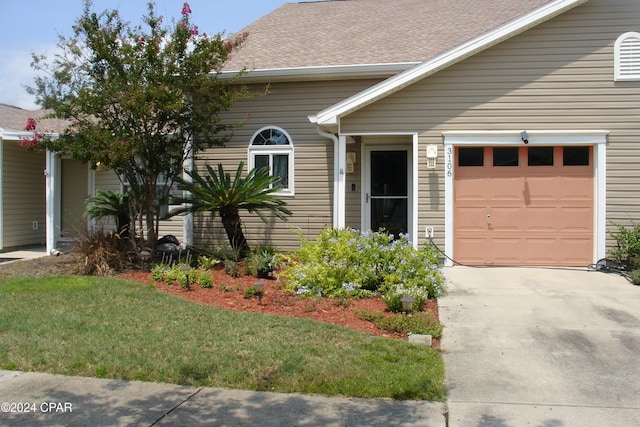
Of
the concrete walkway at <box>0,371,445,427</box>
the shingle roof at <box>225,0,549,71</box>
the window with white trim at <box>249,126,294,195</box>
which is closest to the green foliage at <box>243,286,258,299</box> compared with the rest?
the concrete walkway at <box>0,371,445,427</box>

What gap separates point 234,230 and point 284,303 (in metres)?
3.19

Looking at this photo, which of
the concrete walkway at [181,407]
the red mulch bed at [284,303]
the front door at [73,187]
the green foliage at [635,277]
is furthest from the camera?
the front door at [73,187]

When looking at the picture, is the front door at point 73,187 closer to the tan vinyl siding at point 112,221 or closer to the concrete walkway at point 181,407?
the tan vinyl siding at point 112,221

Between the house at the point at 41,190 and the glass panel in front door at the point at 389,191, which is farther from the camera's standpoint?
the house at the point at 41,190

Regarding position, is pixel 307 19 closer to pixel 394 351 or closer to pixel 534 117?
pixel 534 117

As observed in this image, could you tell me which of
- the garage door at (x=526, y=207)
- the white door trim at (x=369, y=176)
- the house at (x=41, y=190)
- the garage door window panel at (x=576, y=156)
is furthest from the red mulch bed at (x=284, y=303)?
the garage door window panel at (x=576, y=156)

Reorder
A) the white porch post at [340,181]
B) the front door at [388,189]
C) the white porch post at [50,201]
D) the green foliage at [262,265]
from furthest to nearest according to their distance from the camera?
the white porch post at [50,201]
the front door at [388,189]
the white porch post at [340,181]
the green foliage at [262,265]

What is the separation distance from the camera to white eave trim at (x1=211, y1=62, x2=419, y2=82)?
11.5 meters

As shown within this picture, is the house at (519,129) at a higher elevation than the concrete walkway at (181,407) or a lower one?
higher

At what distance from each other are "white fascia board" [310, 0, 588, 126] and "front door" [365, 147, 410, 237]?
198cm

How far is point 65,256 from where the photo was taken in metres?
12.0

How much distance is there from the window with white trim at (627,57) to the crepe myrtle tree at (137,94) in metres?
6.72

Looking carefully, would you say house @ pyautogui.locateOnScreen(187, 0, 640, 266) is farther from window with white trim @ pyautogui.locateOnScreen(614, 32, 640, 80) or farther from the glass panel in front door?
the glass panel in front door

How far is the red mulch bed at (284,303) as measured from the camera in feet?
23.9
